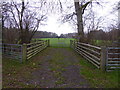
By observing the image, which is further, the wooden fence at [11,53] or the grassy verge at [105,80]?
the wooden fence at [11,53]

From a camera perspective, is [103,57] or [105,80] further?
[103,57]

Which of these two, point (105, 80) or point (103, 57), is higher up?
point (103, 57)

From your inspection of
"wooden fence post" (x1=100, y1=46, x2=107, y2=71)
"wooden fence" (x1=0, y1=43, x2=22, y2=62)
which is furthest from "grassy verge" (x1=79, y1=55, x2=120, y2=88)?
"wooden fence" (x1=0, y1=43, x2=22, y2=62)

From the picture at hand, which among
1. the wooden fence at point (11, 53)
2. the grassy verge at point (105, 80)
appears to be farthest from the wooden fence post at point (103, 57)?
the wooden fence at point (11, 53)

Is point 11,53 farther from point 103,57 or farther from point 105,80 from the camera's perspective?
point 105,80

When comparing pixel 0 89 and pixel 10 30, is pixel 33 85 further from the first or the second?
pixel 10 30

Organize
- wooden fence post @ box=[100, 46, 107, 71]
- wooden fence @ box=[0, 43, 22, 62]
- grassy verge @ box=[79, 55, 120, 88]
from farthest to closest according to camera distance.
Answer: wooden fence @ box=[0, 43, 22, 62] → wooden fence post @ box=[100, 46, 107, 71] → grassy verge @ box=[79, 55, 120, 88]

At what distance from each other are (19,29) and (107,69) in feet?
26.7

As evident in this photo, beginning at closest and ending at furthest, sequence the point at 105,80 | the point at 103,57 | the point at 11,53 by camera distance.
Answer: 1. the point at 105,80
2. the point at 103,57
3. the point at 11,53

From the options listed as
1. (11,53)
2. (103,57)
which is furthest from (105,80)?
(11,53)

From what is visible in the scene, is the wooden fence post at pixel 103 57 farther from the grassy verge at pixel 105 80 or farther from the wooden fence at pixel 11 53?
the wooden fence at pixel 11 53

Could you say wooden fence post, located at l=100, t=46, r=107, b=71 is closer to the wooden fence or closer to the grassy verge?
the grassy verge

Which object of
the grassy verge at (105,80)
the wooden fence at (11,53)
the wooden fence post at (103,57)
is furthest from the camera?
the wooden fence at (11,53)

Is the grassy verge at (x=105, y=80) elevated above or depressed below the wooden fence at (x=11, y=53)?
below
